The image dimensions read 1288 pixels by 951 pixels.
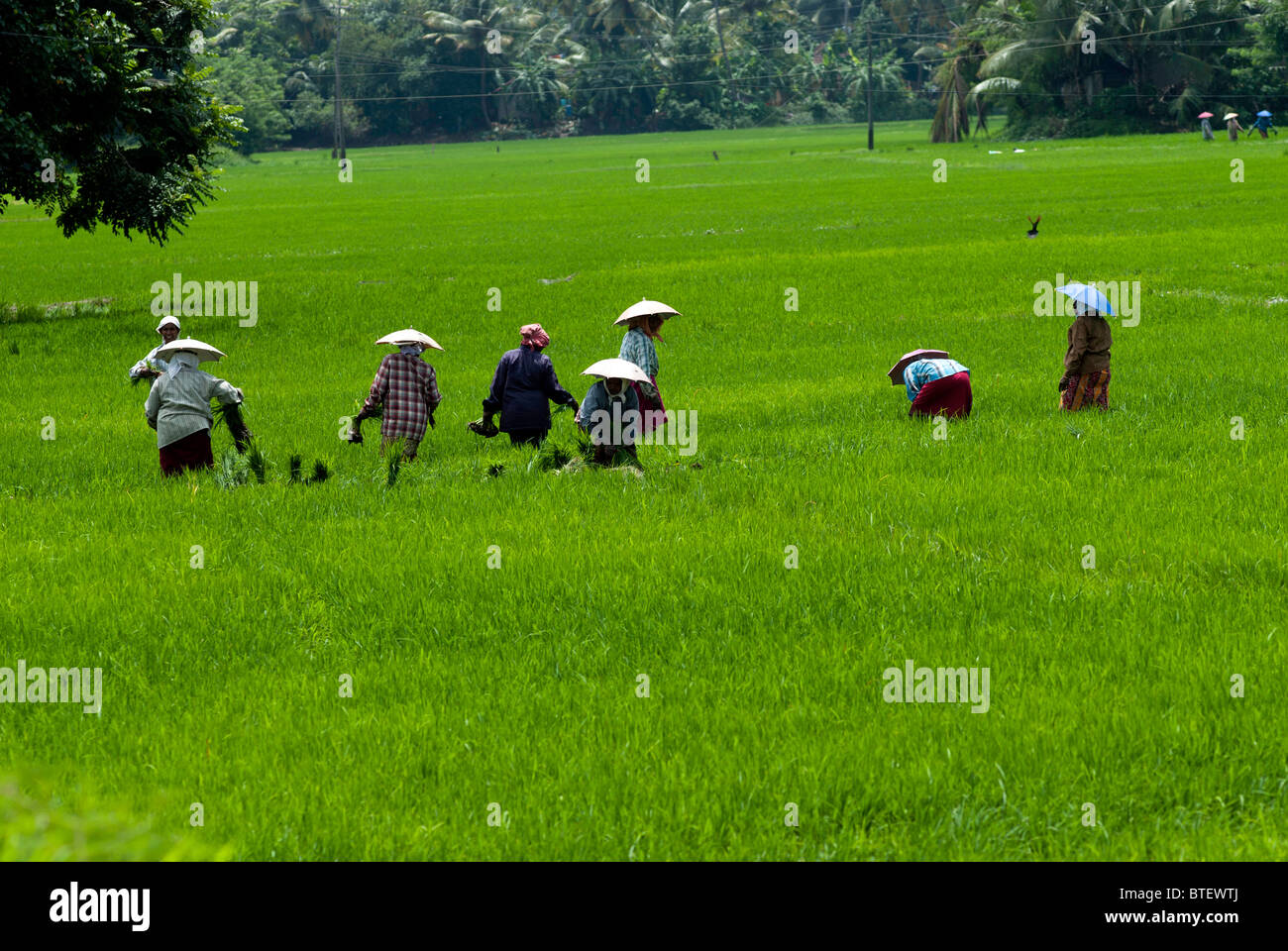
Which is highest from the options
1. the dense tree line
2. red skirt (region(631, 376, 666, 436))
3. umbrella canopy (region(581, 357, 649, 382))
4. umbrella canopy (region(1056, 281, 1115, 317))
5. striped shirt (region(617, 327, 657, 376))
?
the dense tree line

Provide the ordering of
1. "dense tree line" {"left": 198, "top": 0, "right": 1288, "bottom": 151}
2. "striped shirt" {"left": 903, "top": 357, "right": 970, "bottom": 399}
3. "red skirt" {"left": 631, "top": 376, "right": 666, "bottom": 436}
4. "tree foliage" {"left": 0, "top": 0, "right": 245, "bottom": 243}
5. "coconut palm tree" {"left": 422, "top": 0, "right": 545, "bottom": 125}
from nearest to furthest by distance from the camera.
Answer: "red skirt" {"left": 631, "top": 376, "right": 666, "bottom": 436} < "striped shirt" {"left": 903, "top": 357, "right": 970, "bottom": 399} < "tree foliage" {"left": 0, "top": 0, "right": 245, "bottom": 243} < "dense tree line" {"left": 198, "top": 0, "right": 1288, "bottom": 151} < "coconut palm tree" {"left": 422, "top": 0, "right": 545, "bottom": 125}

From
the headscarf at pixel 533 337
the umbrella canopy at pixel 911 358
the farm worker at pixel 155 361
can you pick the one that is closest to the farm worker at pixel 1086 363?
the umbrella canopy at pixel 911 358

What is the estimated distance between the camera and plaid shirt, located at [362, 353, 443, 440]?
40.5ft

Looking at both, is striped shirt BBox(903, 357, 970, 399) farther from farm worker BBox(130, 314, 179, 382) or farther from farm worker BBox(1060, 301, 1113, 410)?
farm worker BBox(130, 314, 179, 382)

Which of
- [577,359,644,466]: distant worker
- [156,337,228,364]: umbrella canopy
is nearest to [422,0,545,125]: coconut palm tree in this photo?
[156,337,228,364]: umbrella canopy

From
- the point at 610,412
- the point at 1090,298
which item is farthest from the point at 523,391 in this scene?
the point at 1090,298

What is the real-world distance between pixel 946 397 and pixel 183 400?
23.9 feet

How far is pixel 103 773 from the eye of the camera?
571 cm

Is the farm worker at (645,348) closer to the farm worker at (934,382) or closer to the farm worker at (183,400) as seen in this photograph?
the farm worker at (934,382)

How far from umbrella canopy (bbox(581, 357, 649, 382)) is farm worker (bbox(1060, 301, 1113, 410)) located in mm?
4585

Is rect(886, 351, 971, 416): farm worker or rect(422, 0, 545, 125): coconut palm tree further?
rect(422, 0, 545, 125): coconut palm tree

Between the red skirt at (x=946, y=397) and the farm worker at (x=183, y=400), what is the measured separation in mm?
6679

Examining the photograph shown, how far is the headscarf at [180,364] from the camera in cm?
1122
